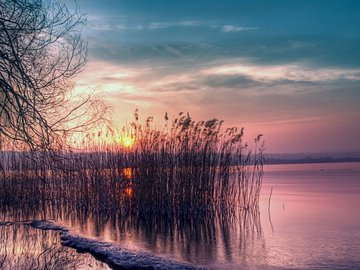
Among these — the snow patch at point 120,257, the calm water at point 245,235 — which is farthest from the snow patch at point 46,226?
the snow patch at point 120,257

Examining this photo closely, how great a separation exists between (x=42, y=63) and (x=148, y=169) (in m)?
5.02

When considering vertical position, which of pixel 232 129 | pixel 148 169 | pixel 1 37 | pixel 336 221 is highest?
pixel 1 37

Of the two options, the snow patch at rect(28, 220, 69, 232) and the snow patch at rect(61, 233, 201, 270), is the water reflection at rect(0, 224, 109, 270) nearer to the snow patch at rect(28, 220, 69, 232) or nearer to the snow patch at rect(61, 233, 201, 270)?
the snow patch at rect(61, 233, 201, 270)

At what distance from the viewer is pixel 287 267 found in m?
5.58

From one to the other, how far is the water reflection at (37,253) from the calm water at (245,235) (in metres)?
0.06

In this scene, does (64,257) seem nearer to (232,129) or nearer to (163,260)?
(163,260)

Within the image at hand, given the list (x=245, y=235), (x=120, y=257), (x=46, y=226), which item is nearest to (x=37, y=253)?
(x=120, y=257)

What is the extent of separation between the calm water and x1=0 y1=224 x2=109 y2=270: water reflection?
6 centimetres

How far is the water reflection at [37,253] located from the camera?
606cm

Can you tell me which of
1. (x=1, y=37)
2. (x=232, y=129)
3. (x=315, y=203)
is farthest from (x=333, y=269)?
(x=315, y=203)

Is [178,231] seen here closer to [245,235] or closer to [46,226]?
[245,235]

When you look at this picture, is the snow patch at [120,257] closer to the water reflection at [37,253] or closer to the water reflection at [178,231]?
the water reflection at [37,253]

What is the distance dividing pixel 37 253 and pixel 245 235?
12.6 feet

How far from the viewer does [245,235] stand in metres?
8.08
